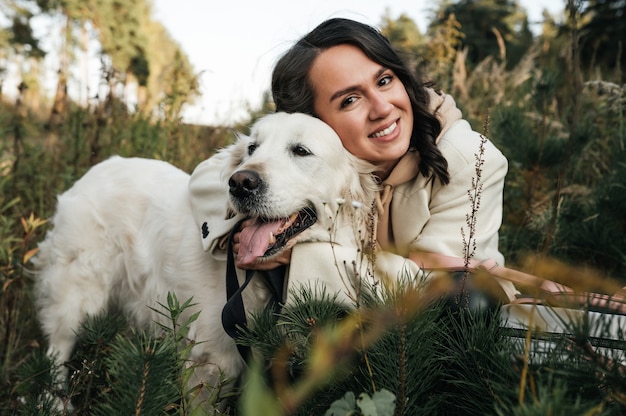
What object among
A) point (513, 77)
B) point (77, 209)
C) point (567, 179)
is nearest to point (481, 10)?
point (513, 77)

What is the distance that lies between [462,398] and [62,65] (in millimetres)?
3940

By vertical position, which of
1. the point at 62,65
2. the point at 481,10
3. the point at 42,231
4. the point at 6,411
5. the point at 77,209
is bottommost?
the point at 6,411

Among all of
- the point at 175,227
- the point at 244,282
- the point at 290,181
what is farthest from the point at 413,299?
the point at 175,227

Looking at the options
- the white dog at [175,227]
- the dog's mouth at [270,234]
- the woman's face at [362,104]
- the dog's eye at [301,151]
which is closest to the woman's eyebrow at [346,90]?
the woman's face at [362,104]

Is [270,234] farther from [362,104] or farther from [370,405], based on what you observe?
[370,405]

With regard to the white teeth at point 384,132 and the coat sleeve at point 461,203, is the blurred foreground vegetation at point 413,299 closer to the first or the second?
the coat sleeve at point 461,203

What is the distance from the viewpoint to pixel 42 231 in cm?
355

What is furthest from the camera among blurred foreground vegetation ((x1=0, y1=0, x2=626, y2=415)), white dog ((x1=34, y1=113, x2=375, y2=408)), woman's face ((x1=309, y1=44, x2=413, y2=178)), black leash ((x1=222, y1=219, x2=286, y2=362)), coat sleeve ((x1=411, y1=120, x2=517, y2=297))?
woman's face ((x1=309, y1=44, x2=413, y2=178))

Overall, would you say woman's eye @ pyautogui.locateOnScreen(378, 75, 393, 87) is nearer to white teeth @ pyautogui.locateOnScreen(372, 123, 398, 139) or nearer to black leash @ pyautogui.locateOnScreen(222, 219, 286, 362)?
white teeth @ pyautogui.locateOnScreen(372, 123, 398, 139)

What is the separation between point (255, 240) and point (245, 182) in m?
0.23

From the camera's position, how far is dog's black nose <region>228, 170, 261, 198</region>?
1951 mm

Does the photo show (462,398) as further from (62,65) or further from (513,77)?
(513,77)

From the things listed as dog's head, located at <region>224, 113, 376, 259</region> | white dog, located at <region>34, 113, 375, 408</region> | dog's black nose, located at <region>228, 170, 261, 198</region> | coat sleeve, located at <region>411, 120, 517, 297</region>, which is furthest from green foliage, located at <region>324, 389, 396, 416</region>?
coat sleeve, located at <region>411, 120, 517, 297</region>

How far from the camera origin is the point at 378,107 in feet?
7.41
